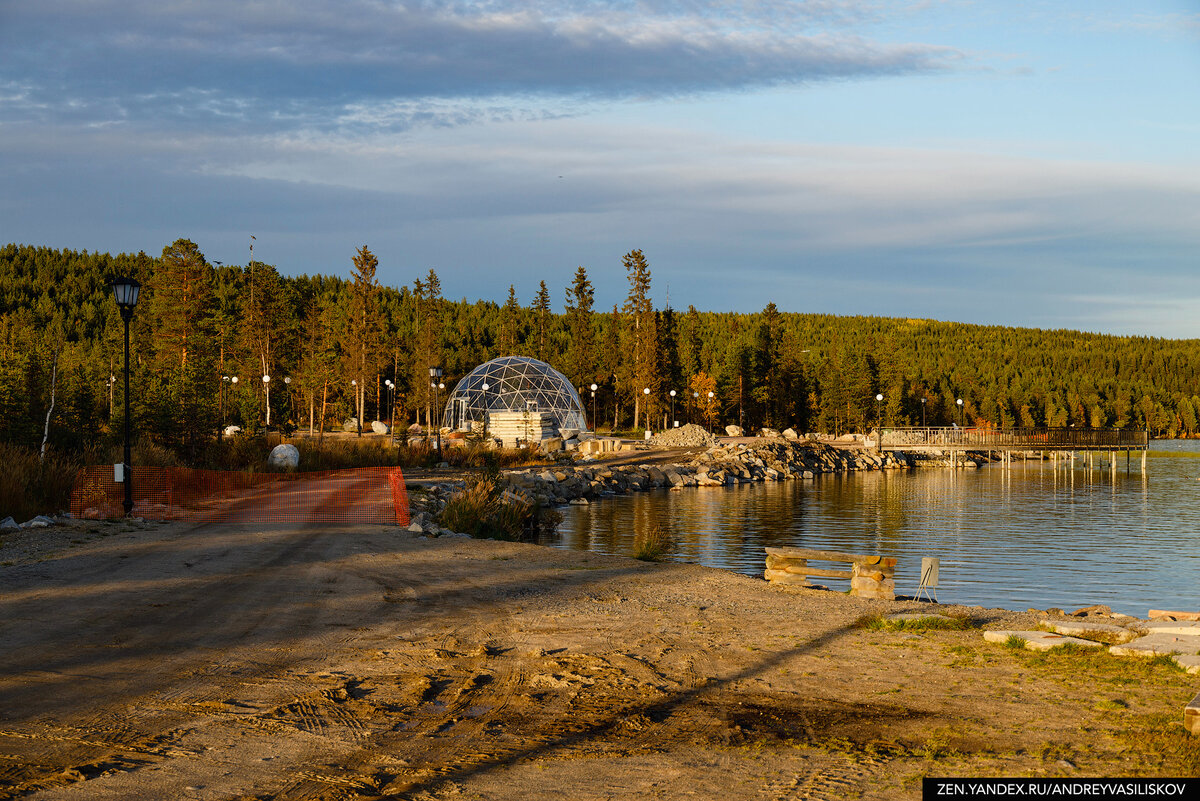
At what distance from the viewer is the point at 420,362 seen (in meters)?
81.6

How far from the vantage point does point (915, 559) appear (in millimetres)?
19453

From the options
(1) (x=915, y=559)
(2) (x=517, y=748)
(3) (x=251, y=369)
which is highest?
(3) (x=251, y=369)

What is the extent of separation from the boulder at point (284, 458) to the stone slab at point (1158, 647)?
77.5ft

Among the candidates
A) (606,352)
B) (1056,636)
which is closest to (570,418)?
(606,352)

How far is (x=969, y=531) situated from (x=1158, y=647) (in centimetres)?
1832

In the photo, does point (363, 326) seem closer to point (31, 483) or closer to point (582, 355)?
point (582, 355)

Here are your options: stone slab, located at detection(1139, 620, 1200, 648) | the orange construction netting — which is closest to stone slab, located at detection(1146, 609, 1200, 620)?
stone slab, located at detection(1139, 620, 1200, 648)

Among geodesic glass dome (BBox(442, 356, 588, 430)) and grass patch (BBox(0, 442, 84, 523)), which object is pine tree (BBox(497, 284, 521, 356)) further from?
grass patch (BBox(0, 442, 84, 523))

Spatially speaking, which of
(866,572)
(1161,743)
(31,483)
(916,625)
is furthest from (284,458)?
(1161,743)

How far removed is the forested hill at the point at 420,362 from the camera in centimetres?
2808

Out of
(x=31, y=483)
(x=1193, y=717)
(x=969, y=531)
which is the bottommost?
(x=969, y=531)

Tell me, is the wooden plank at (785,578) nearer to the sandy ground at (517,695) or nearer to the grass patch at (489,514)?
the sandy ground at (517,695)

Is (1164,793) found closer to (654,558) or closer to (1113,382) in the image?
(654,558)

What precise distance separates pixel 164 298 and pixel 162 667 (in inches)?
2112
